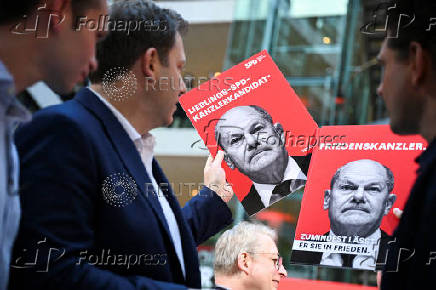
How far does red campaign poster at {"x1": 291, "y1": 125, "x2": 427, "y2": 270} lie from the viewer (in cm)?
154

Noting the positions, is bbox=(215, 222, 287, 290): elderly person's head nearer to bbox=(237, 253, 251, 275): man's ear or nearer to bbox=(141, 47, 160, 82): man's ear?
bbox=(237, 253, 251, 275): man's ear

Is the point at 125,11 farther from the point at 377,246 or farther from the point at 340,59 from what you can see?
the point at 340,59

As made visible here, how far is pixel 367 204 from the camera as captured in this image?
156 cm

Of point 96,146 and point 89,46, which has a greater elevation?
point 89,46

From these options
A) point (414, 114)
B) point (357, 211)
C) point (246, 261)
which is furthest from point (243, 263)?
point (414, 114)

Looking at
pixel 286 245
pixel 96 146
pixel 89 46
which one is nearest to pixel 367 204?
pixel 286 245

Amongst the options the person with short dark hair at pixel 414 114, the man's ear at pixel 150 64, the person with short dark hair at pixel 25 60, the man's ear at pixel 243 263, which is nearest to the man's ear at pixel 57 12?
the person with short dark hair at pixel 25 60

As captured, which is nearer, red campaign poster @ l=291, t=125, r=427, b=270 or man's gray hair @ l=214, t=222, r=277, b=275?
red campaign poster @ l=291, t=125, r=427, b=270

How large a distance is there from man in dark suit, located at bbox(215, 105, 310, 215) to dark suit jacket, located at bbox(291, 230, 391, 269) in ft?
0.55

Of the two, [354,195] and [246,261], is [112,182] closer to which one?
[354,195]

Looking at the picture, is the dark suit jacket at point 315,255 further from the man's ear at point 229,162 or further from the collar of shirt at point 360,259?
the man's ear at point 229,162

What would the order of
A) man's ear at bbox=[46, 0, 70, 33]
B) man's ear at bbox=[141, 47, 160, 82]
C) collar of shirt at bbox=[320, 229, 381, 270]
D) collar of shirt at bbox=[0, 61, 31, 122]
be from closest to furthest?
collar of shirt at bbox=[0, 61, 31, 122] → man's ear at bbox=[46, 0, 70, 33] → man's ear at bbox=[141, 47, 160, 82] → collar of shirt at bbox=[320, 229, 381, 270]

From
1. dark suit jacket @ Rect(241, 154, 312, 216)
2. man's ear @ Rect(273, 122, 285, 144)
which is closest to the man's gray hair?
dark suit jacket @ Rect(241, 154, 312, 216)

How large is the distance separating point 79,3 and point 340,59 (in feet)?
8.64
